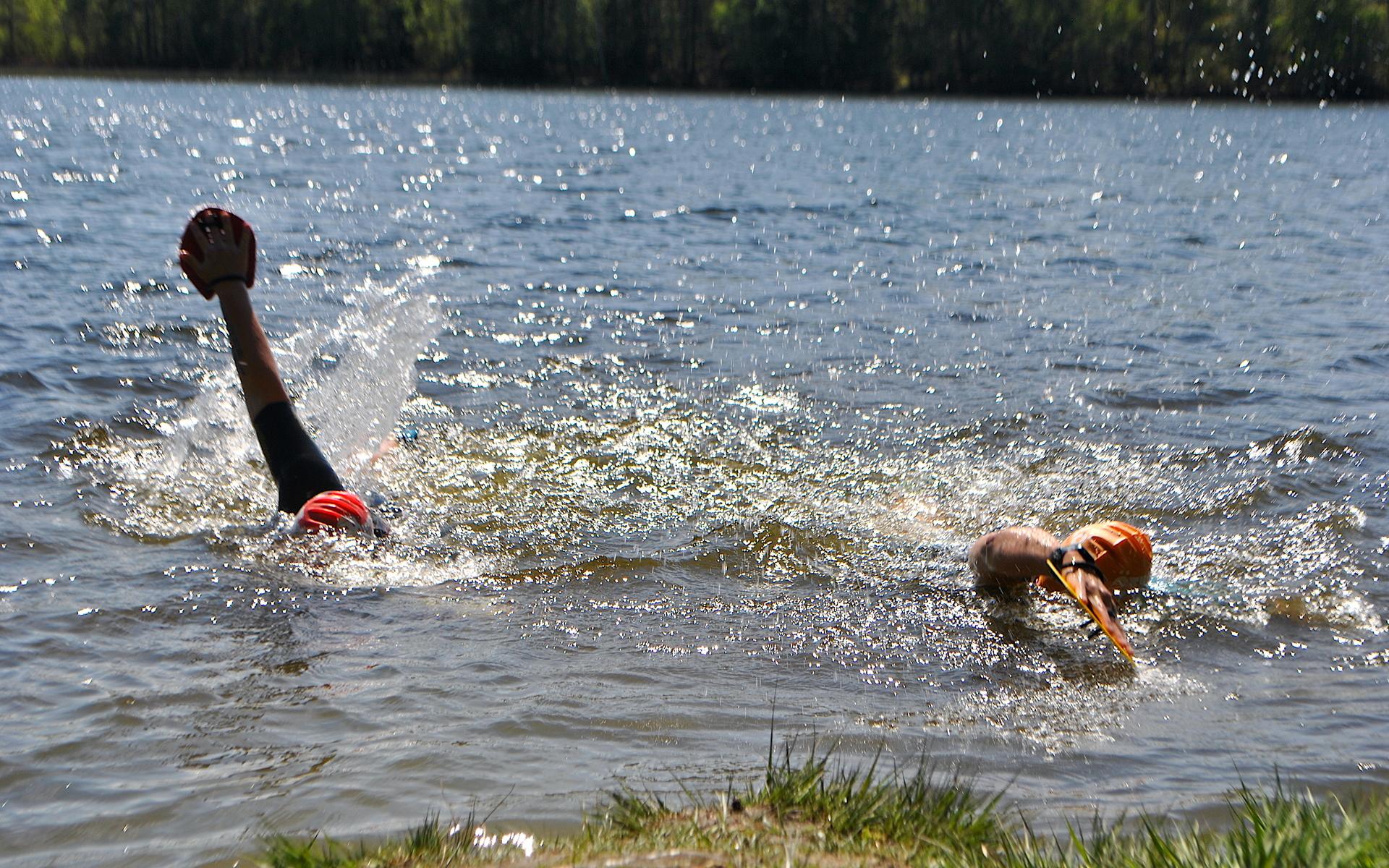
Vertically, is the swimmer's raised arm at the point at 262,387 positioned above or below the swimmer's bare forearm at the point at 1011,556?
above

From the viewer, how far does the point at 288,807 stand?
3.77 meters

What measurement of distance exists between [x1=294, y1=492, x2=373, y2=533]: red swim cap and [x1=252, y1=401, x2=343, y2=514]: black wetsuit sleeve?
0.38 ft

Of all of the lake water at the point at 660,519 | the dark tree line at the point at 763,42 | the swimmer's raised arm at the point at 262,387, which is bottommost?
the lake water at the point at 660,519

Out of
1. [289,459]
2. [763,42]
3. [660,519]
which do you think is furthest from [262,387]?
[763,42]

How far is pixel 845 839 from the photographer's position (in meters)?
3.12

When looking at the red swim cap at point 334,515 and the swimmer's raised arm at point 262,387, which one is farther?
the swimmer's raised arm at point 262,387

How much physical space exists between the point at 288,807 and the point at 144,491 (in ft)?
12.8

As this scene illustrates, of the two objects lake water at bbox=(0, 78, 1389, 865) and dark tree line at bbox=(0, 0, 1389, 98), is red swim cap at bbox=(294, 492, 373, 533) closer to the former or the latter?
lake water at bbox=(0, 78, 1389, 865)

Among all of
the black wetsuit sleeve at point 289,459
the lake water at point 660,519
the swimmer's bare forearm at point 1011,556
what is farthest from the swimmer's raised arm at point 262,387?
the swimmer's bare forearm at point 1011,556

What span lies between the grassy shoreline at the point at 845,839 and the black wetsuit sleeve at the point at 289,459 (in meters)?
2.98

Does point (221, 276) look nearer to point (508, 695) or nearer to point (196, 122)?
point (508, 695)

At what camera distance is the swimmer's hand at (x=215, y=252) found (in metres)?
6.36

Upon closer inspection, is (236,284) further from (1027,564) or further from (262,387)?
(1027,564)

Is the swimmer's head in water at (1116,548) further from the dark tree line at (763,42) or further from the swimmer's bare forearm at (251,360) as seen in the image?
the dark tree line at (763,42)
